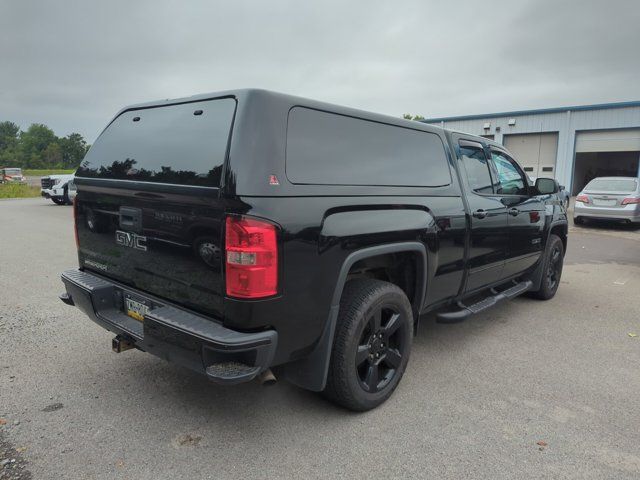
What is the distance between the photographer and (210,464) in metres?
2.46

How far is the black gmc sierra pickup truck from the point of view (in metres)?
2.31

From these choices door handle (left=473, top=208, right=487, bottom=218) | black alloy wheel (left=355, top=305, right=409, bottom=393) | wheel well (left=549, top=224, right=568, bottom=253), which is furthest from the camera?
wheel well (left=549, top=224, right=568, bottom=253)

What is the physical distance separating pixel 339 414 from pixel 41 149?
394ft

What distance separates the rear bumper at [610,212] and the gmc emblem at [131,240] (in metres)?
12.9

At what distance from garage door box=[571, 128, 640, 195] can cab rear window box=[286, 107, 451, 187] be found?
21547 millimetres

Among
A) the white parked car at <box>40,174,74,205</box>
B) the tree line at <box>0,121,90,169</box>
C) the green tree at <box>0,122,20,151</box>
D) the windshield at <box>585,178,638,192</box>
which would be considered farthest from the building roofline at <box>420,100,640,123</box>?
the green tree at <box>0,122,20,151</box>

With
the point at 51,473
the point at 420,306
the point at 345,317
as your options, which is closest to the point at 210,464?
the point at 51,473

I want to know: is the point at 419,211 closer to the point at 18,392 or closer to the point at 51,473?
the point at 51,473

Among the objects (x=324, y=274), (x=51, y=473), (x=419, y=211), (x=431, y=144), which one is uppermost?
(x=431, y=144)

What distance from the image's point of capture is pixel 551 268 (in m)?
5.63

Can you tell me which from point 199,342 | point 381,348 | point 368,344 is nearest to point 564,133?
point 381,348

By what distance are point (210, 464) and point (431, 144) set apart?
8.94ft

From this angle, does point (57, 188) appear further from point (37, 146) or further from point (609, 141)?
point (37, 146)

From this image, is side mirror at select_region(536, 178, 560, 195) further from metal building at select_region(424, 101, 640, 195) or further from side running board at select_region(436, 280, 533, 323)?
metal building at select_region(424, 101, 640, 195)
